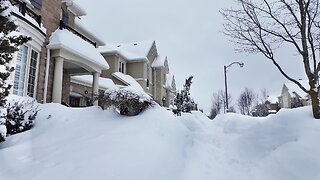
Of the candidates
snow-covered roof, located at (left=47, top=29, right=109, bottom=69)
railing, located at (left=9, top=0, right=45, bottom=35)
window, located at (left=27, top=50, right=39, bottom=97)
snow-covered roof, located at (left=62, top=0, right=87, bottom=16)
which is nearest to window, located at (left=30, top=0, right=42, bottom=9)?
railing, located at (left=9, top=0, right=45, bottom=35)

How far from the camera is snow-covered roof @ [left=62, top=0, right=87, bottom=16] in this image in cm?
1806

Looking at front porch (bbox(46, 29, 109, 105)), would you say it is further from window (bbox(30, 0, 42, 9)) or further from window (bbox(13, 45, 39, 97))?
window (bbox(30, 0, 42, 9))

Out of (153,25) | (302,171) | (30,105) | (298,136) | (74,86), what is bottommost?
(302,171)

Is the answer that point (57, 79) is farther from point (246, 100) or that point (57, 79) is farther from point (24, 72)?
point (246, 100)

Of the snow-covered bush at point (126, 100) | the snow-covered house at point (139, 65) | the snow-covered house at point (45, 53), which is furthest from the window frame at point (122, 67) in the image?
the snow-covered bush at point (126, 100)

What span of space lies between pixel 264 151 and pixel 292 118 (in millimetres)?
1502

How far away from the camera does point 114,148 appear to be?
6.59 m

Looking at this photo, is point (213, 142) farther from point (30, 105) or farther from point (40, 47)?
point (40, 47)

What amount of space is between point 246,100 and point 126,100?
57712mm

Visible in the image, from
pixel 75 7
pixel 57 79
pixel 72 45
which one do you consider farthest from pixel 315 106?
pixel 75 7

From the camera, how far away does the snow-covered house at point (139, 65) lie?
27.9m

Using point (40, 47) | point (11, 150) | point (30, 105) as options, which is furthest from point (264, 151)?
point (40, 47)

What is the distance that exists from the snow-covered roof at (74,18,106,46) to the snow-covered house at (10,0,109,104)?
14.6ft

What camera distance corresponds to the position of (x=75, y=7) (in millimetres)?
18703
